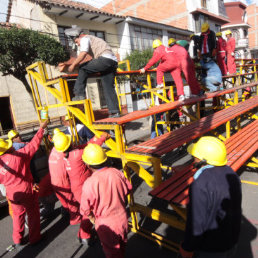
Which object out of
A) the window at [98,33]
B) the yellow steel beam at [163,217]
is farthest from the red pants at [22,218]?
Answer: the window at [98,33]

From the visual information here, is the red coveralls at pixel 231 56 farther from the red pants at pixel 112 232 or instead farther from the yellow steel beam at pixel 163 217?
the red pants at pixel 112 232

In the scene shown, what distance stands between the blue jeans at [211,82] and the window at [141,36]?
12912mm

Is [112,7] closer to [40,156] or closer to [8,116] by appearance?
[8,116]

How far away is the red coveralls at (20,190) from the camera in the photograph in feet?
9.61

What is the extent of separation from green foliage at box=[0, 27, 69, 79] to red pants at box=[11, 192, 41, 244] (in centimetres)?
756

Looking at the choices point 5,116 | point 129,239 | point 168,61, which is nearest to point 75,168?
point 129,239

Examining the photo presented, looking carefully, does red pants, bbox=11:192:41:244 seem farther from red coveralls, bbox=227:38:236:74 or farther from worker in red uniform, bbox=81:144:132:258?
red coveralls, bbox=227:38:236:74

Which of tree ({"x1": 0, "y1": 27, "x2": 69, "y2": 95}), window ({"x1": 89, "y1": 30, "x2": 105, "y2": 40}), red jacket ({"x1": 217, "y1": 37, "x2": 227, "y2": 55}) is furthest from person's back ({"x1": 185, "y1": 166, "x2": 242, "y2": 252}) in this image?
window ({"x1": 89, "y1": 30, "x2": 105, "y2": 40})

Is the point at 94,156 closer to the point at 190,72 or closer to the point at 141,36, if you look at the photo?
the point at 190,72

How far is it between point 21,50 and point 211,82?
8.01 m

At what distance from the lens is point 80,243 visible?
3027 millimetres

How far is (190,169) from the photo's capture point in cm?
292

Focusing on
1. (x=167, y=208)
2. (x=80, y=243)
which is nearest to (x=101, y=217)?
(x=80, y=243)

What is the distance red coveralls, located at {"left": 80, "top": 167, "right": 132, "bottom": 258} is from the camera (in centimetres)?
206
